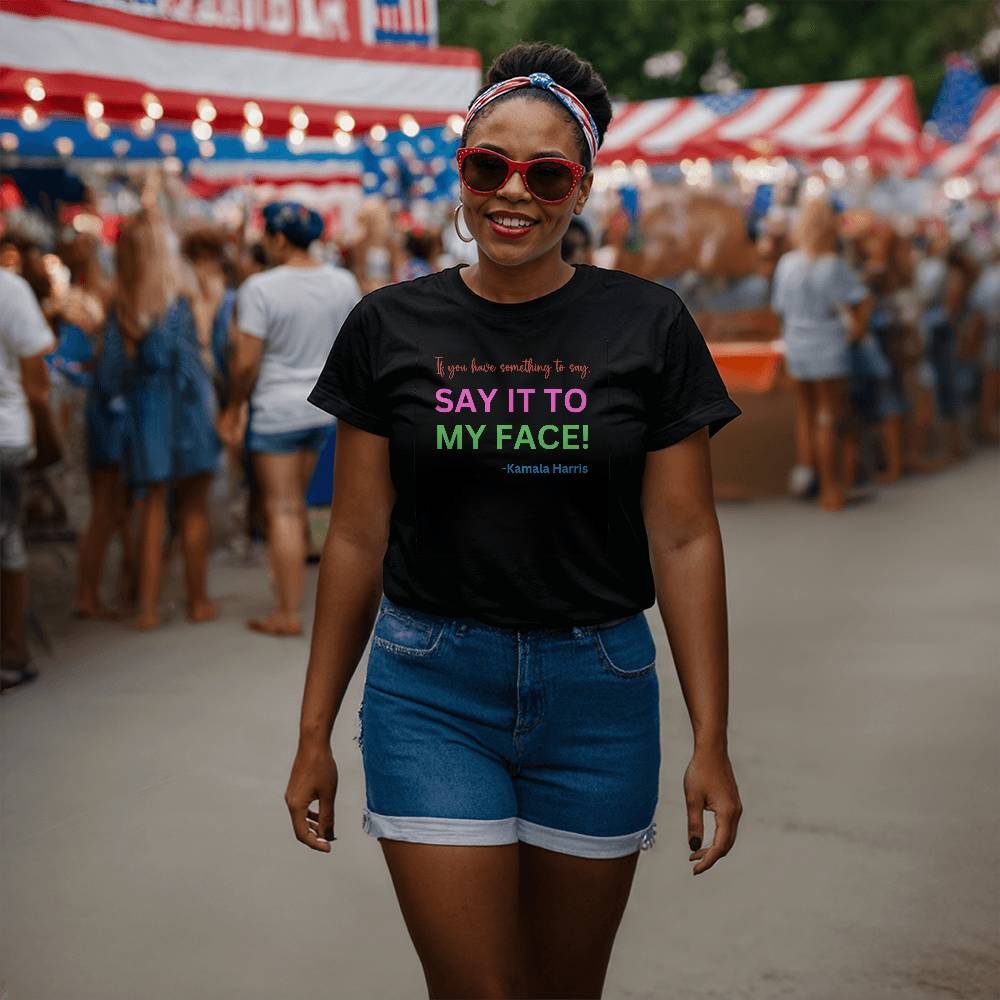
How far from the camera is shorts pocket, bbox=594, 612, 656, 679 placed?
235 centimetres

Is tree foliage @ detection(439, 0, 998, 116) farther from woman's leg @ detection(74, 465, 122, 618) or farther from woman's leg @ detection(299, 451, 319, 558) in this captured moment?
woman's leg @ detection(299, 451, 319, 558)

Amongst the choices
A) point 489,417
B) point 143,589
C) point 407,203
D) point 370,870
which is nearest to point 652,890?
point 370,870

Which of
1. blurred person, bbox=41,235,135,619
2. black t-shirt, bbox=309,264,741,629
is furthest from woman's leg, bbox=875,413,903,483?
black t-shirt, bbox=309,264,741,629

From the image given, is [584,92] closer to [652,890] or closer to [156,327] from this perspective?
[652,890]

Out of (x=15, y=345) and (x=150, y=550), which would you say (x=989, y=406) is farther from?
(x=15, y=345)

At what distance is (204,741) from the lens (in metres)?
5.65

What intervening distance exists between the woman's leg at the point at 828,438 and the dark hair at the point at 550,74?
8.36m

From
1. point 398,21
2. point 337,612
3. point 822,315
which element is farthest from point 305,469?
point 337,612

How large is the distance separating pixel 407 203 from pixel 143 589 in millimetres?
7271

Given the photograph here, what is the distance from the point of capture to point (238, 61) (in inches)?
340

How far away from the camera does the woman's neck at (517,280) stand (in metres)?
2.34

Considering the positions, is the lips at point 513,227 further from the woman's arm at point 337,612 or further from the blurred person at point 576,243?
the blurred person at point 576,243

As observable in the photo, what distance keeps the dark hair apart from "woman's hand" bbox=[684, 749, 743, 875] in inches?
37.8

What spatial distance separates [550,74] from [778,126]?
50.1 feet
